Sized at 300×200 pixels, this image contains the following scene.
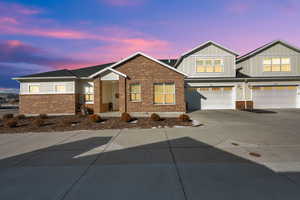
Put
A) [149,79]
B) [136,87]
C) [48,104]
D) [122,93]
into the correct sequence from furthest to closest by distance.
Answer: [48,104] → [136,87] → [149,79] → [122,93]

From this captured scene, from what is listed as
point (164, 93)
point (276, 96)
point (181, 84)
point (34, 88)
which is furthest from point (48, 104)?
point (276, 96)

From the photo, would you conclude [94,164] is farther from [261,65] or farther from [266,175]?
[261,65]

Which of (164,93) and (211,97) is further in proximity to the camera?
(211,97)

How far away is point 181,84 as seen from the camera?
1417cm

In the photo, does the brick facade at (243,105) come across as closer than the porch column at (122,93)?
No

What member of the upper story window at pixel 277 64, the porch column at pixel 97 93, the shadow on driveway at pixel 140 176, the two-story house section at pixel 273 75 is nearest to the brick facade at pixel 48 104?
the porch column at pixel 97 93

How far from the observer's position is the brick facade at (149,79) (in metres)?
14.2

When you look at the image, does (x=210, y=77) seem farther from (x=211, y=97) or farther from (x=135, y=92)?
(x=135, y=92)

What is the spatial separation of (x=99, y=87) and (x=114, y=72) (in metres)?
2.03

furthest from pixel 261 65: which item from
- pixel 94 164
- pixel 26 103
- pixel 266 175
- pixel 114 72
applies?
pixel 26 103

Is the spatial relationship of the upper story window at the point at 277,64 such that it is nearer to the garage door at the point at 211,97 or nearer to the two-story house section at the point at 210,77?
the two-story house section at the point at 210,77

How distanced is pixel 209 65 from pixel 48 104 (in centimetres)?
1840

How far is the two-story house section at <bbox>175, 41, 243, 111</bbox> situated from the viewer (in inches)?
672

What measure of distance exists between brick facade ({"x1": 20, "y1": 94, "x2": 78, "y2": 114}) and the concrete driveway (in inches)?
354
